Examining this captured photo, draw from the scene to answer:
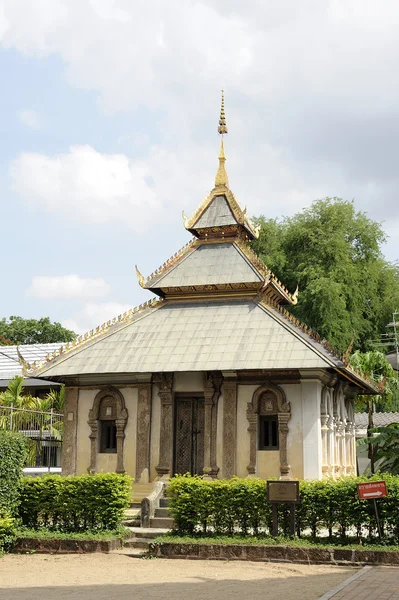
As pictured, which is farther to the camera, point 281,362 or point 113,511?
point 281,362

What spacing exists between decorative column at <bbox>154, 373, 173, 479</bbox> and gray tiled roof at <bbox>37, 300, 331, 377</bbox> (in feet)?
2.47

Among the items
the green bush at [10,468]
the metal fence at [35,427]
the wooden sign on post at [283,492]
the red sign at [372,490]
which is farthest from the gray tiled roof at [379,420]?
the green bush at [10,468]

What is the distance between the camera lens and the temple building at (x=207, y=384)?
2027cm

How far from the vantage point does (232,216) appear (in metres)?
24.7

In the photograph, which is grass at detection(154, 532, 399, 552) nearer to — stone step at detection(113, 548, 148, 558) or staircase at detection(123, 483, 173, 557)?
stone step at detection(113, 548, 148, 558)

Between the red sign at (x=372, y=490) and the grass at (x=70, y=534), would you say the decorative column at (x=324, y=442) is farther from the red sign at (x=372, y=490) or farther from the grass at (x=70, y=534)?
the grass at (x=70, y=534)

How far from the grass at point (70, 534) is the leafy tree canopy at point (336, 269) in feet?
86.0

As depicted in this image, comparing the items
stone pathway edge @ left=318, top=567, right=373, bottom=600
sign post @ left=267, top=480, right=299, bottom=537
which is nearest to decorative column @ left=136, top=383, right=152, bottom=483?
sign post @ left=267, top=480, right=299, bottom=537

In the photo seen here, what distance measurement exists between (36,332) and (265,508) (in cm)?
5211

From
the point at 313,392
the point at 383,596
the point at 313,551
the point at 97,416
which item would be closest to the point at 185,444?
the point at 97,416

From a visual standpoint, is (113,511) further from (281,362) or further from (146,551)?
(281,362)

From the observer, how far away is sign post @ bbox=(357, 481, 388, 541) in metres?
14.6

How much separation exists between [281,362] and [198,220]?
7139 millimetres

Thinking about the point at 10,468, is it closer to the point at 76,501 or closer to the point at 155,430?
the point at 76,501
